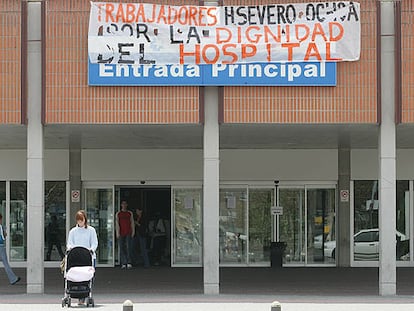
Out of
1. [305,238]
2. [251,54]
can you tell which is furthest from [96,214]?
[251,54]

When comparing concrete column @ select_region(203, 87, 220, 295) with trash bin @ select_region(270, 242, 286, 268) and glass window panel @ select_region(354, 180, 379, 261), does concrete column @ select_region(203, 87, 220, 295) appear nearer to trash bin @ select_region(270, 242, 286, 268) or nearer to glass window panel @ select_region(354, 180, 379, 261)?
trash bin @ select_region(270, 242, 286, 268)

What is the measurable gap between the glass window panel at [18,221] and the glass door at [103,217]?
1835mm

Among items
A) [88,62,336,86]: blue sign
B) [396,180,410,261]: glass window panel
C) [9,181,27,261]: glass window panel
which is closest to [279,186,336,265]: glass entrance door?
[396,180,410,261]: glass window panel

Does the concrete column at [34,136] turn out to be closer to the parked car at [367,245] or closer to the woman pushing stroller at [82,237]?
the woman pushing stroller at [82,237]

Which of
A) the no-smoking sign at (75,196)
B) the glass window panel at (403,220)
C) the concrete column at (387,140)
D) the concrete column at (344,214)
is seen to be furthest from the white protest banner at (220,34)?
the glass window panel at (403,220)

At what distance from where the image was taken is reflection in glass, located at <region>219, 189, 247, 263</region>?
80.7 ft

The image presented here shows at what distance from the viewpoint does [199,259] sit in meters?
24.5

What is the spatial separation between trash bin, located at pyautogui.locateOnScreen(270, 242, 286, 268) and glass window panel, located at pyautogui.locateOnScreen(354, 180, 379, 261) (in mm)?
2096

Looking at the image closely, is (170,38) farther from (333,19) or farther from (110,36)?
(333,19)

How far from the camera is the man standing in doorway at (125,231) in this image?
23797 mm

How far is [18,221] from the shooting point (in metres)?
25.0

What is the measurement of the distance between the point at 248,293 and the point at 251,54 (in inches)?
188

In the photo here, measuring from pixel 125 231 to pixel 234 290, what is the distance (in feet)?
20.8

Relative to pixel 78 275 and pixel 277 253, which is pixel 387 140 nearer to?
pixel 78 275
